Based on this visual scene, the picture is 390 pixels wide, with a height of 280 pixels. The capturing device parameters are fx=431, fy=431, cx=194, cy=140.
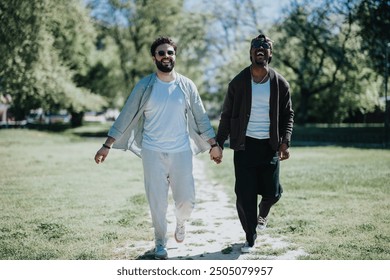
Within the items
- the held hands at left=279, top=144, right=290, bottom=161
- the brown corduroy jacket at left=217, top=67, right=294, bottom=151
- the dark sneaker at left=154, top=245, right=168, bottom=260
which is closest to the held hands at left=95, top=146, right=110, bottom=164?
the dark sneaker at left=154, top=245, right=168, bottom=260

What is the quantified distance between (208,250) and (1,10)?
21825 millimetres

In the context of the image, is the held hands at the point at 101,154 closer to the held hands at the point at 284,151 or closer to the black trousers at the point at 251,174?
the black trousers at the point at 251,174

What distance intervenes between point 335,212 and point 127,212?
338cm

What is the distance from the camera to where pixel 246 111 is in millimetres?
4977

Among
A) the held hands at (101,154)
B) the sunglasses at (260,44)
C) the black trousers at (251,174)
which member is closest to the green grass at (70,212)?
the held hands at (101,154)

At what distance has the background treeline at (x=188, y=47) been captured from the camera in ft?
80.0

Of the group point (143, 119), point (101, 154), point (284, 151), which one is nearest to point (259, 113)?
point (284, 151)

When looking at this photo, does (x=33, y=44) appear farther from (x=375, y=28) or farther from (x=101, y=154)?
(x=101, y=154)

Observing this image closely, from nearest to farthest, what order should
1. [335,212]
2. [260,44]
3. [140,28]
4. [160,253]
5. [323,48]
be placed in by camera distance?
[160,253], [260,44], [335,212], [323,48], [140,28]

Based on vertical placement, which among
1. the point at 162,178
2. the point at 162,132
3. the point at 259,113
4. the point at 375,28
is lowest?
the point at 162,178

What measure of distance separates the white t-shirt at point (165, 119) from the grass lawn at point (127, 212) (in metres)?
1.32

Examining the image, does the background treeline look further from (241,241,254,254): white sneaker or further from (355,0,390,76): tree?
(241,241,254,254): white sneaker

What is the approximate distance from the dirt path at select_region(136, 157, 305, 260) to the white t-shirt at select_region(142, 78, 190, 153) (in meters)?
1.21

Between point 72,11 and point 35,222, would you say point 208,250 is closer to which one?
point 35,222
